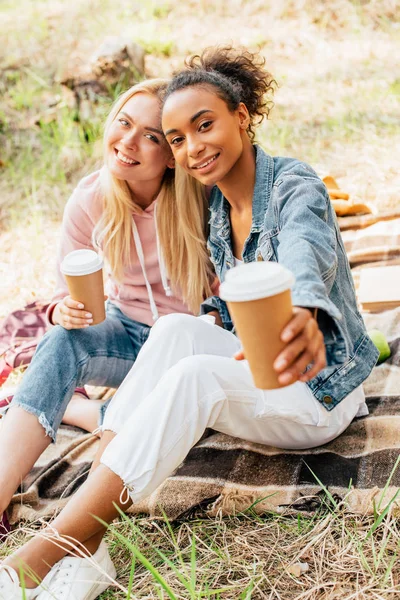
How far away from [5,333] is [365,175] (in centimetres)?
275

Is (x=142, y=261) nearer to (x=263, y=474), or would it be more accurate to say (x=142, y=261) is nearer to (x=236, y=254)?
(x=236, y=254)

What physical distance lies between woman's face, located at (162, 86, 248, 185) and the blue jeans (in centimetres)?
78

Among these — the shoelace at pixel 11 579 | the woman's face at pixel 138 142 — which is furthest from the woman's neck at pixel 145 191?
the shoelace at pixel 11 579

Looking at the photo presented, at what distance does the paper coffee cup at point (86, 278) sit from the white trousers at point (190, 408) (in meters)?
→ 0.25

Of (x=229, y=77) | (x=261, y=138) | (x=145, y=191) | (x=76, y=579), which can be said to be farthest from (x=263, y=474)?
(x=261, y=138)

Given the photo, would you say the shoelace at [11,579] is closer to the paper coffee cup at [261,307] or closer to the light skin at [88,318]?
the light skin at [88,318]

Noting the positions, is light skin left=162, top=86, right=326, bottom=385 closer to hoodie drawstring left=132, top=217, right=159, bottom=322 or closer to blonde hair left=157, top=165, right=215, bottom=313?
blonde hair left=157, top=165, right=215, bottom=313

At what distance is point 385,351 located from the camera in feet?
9.73

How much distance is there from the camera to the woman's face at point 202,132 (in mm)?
2264

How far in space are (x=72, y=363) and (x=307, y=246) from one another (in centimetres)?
113

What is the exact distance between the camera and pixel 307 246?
179 centimetres

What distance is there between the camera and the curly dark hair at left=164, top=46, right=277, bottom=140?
233 cm

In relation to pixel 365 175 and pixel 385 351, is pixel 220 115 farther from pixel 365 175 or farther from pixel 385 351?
pixel 365 175

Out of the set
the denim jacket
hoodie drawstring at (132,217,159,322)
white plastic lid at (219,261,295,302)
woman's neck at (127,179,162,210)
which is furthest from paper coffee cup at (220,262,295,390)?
woman's neck at (127,179,162,210)
